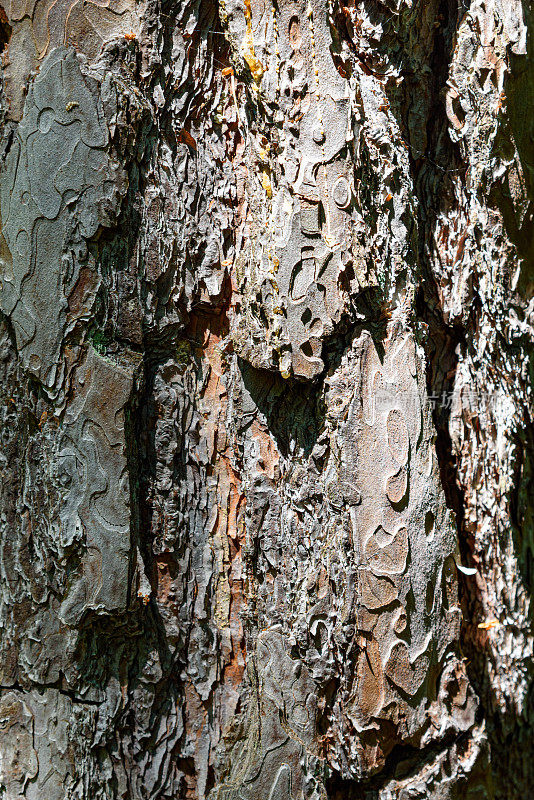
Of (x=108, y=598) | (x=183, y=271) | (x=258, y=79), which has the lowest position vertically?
(x=108, y=598)

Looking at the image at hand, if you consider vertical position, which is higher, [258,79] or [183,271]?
[258,79]

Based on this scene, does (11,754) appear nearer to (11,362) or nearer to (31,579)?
(31,579)

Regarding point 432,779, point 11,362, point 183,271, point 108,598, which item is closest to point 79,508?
point 108,598

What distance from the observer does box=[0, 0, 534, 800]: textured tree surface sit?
0.82 metres

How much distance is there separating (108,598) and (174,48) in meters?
0.71

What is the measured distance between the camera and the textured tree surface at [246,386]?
32.4 inches

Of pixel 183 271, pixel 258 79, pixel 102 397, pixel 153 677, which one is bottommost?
pixel 153 677

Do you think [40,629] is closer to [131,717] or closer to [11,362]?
[131,717]

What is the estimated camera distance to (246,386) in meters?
0.89

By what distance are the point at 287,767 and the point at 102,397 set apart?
0.54 metres

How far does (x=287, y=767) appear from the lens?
0.86 meters

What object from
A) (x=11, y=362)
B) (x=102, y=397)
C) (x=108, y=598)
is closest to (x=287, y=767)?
(x=108, y=598)

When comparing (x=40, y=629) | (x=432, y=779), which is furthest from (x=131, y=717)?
(x=432, y=779)

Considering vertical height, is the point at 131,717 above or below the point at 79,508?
below
